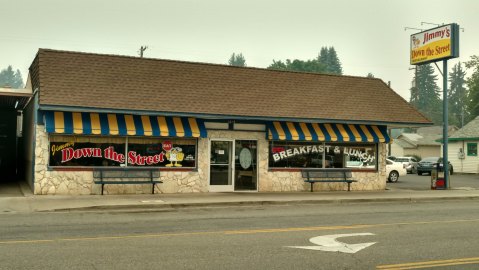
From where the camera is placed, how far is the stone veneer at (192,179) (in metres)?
18.2

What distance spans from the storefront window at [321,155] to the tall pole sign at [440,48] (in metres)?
4.85

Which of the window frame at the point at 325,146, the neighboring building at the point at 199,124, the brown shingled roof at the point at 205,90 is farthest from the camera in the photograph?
the window frame at the point at 325,146

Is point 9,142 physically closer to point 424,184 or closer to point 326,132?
point 326,132

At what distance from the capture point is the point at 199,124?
66.6ft

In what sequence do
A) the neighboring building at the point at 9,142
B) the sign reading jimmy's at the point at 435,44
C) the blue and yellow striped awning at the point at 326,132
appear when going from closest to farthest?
the blue and yellow striped awning at the point at 326,132 → the sign reading jimmy's at the point at 435,44 → the neighboring building at the point at 9,142

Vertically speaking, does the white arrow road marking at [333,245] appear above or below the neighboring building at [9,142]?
below

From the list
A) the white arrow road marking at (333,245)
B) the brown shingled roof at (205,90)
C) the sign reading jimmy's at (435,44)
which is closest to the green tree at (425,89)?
the sign reading jimmy's at (435,44)

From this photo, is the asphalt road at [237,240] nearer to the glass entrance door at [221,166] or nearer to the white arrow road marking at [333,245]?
the white arrow road marking at [333,245]

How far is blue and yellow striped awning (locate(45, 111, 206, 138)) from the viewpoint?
18.1 m

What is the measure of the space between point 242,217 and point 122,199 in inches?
202

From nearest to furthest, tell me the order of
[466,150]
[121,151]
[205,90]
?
[121,151] < [205,90] < [466,150]

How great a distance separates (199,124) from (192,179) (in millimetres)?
2130

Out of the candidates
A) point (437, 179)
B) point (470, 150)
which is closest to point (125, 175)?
point (437, 179)

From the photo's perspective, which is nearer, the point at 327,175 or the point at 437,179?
the point at 327,175
